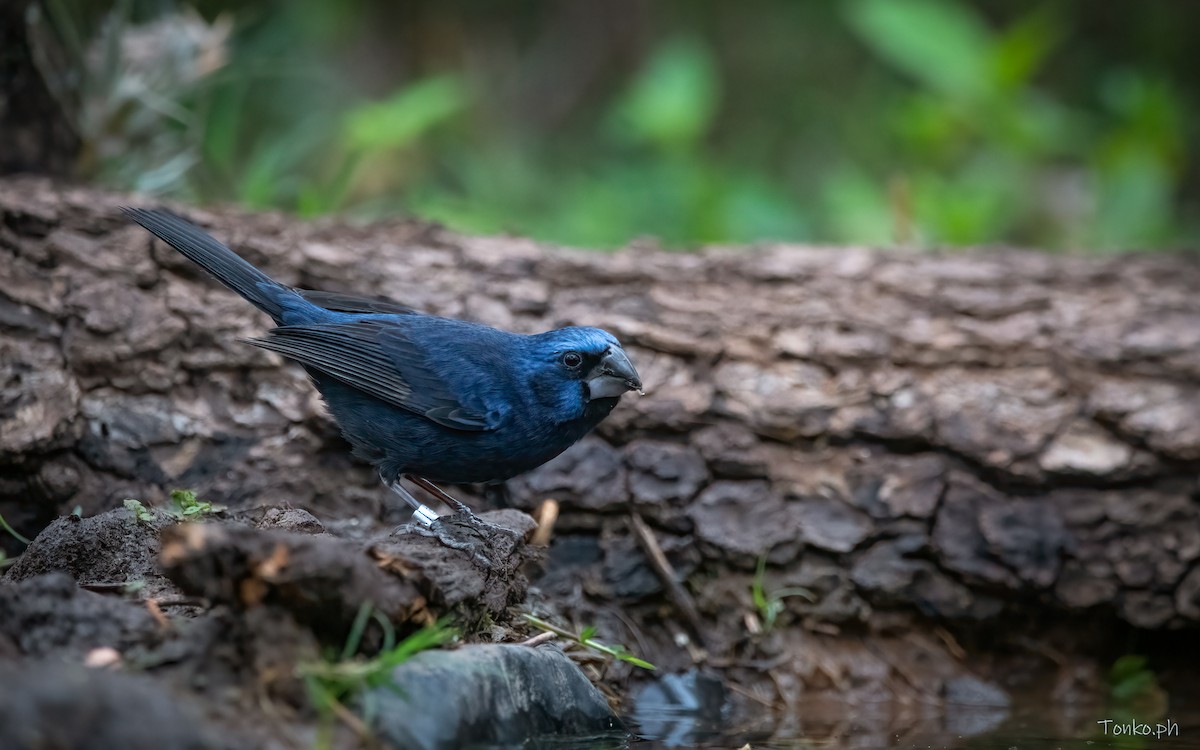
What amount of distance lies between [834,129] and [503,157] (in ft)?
11.7

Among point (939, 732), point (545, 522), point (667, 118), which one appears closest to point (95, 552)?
point (545, 522)

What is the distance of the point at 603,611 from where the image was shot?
4.36m

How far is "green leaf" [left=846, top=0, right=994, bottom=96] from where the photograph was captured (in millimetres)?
8055

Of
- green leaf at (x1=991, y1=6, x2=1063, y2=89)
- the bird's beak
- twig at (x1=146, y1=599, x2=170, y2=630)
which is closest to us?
twig at (x1=146, y1=599, x2=170, y2=630)

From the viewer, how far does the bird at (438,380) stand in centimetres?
386

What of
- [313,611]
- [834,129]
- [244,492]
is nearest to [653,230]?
[834,129]

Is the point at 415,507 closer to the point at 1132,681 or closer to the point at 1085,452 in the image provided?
the point at 1085,452

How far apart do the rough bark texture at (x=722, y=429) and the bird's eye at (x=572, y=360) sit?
30.1 inches

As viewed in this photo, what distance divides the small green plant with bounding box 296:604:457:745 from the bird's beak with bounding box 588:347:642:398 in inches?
52.2

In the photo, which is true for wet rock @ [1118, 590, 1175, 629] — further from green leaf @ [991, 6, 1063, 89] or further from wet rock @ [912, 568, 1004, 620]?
green leaf @ [991, 6, 1063, 89]

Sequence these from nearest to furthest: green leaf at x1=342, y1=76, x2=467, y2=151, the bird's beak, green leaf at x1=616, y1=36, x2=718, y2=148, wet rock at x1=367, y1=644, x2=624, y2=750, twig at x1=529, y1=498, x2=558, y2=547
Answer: wet rock at x1=367, y1=644, x2=624, y2=750, the bird's beak, twig at x1=529, y1=498, x2=558, y2=547, green leaf at x1=342, y1=76, x2=467, y2=151, green leaf at x1=616, y1=36, x2=718, y2=148

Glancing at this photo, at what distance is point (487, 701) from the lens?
112 inches

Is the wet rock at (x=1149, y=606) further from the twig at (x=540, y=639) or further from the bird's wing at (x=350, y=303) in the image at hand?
the bird's wing at (x=350, y=303)

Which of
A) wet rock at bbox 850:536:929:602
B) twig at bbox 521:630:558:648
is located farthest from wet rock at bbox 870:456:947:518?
twig at bbox 521:630:558:648
